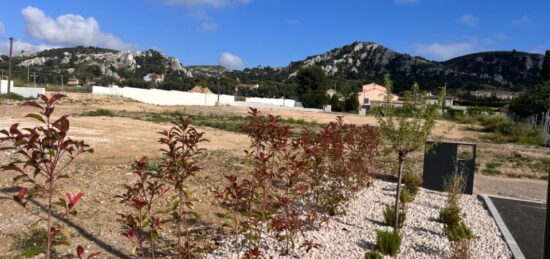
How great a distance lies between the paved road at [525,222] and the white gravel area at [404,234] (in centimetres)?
30

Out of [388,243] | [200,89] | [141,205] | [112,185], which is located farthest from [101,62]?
[141,205]

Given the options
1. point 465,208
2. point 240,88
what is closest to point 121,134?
point 465,208

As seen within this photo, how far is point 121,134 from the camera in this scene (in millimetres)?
18500

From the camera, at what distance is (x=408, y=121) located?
6.62m

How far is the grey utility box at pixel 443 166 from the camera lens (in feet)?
34.0

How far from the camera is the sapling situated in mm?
6488

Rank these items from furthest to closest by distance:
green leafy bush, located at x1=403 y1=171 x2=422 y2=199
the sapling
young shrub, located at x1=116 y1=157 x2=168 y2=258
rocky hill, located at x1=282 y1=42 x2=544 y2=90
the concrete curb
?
rocky hill, located at x1=282 y1=42 x2=544 y2=90 < green leafy bush, located at x1=403 y1=171 x2=422 y2=199 < the sapling < the concrete curb < young shrub, located at x1=116 y1=157 x2=168 y2=258

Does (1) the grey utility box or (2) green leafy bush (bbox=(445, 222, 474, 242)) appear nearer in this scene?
(2) green leafy bush (bbox=(445, 222, 474, 242))

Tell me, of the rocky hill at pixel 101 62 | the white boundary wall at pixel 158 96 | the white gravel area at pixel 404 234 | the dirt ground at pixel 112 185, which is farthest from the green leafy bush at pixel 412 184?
the rocky hill at pixel 101 62

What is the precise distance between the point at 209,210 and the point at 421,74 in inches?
4967

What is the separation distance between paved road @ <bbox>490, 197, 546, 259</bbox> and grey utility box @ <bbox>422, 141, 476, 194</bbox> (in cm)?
77

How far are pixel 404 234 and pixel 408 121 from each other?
1.61 metres

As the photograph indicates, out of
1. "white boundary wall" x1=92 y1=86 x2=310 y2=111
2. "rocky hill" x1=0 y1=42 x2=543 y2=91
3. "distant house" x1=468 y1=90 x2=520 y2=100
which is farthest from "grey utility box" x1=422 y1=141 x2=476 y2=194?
"distant house" x1=468 y1=90 x2=520 y2=100

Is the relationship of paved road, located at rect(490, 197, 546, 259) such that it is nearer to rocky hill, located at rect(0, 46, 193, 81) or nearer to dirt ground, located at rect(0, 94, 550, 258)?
dirt ground, located at rect(0, 94, 550, 258)
